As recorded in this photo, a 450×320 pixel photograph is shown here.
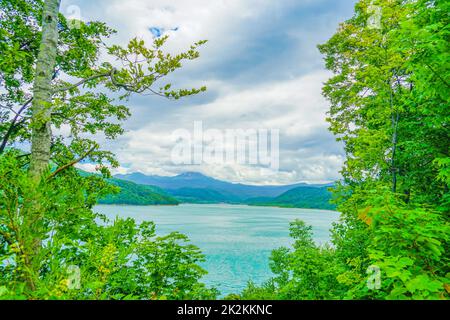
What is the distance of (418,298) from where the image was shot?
261 cm

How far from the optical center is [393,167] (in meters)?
7.75

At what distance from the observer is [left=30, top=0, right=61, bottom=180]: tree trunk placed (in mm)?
4289

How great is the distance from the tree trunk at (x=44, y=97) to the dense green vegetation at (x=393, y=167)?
452 cm

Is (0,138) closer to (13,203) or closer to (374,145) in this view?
(13,203)

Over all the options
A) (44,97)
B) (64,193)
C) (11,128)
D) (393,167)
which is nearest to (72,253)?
(64,193)

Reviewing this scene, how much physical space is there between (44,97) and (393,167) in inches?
396

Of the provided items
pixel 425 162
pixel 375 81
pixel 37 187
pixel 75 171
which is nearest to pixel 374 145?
pixel 425 162

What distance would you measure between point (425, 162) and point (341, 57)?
9582mm

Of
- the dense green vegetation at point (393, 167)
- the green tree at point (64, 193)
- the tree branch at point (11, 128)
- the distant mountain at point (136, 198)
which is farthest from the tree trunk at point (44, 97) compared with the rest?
the distant mountain at point (136, 198)

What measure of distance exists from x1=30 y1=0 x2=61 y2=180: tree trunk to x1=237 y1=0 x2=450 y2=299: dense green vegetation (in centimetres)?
452

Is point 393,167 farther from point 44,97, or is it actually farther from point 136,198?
point 136,198

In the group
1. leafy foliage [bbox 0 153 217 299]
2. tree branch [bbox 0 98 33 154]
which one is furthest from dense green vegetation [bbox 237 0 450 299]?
tree branch [bbox 0 98 33 154]

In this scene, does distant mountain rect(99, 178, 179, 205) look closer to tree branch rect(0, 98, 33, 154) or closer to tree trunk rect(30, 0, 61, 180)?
tree branch rect(0, 98, 33, 154)
